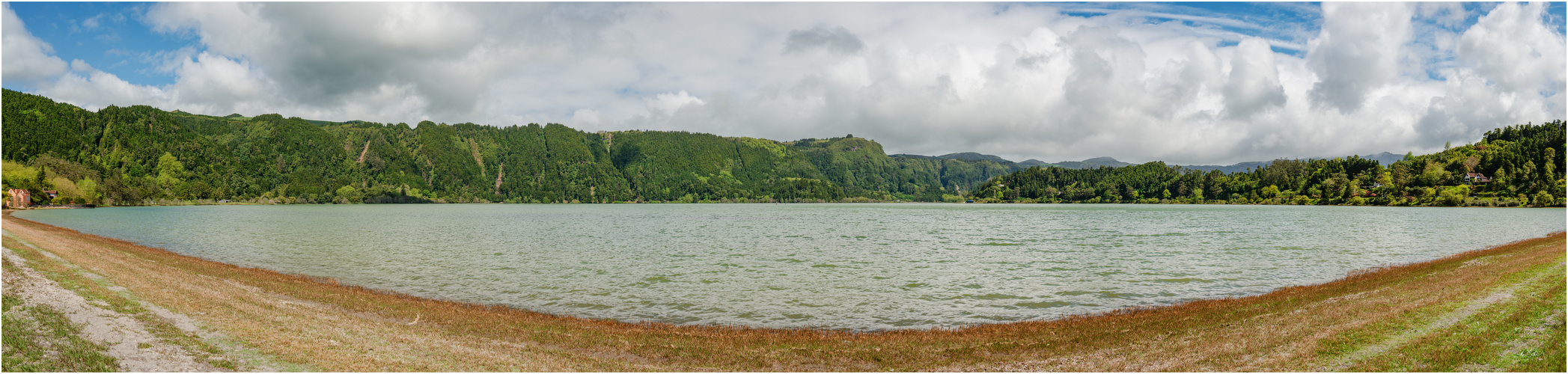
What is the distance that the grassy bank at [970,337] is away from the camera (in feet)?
41.3

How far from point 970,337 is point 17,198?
18641 centimetres

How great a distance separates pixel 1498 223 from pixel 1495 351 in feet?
362

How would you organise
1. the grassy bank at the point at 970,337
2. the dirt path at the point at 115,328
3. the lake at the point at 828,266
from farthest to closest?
the lake at the point at 828,266 → the grassy bank at the point at 970,337 → the dirt path at the point at 115,328

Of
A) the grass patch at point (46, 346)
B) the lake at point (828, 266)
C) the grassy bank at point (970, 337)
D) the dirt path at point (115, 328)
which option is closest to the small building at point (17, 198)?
the lake at point (828, 266)

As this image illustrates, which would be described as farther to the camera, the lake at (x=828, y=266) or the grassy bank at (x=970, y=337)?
the lake at (x=828, y=266)

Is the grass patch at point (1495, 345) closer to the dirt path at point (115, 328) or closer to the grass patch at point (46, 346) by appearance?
the dirt path at point (115, 328)

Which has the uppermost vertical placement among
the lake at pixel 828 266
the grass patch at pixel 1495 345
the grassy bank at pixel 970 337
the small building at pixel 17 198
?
the small building at pixel 17 198

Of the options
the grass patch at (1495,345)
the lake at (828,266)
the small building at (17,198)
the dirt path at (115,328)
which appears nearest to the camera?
the grass patch at (1495,345)

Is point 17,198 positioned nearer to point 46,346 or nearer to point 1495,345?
point 46,346

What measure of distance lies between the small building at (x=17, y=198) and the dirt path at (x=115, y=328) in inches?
6234

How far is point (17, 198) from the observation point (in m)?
124

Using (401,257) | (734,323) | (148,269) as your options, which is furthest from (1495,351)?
(401,257)

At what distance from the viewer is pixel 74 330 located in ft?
44.5

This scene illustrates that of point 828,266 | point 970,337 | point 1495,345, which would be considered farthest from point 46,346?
point 828,266
